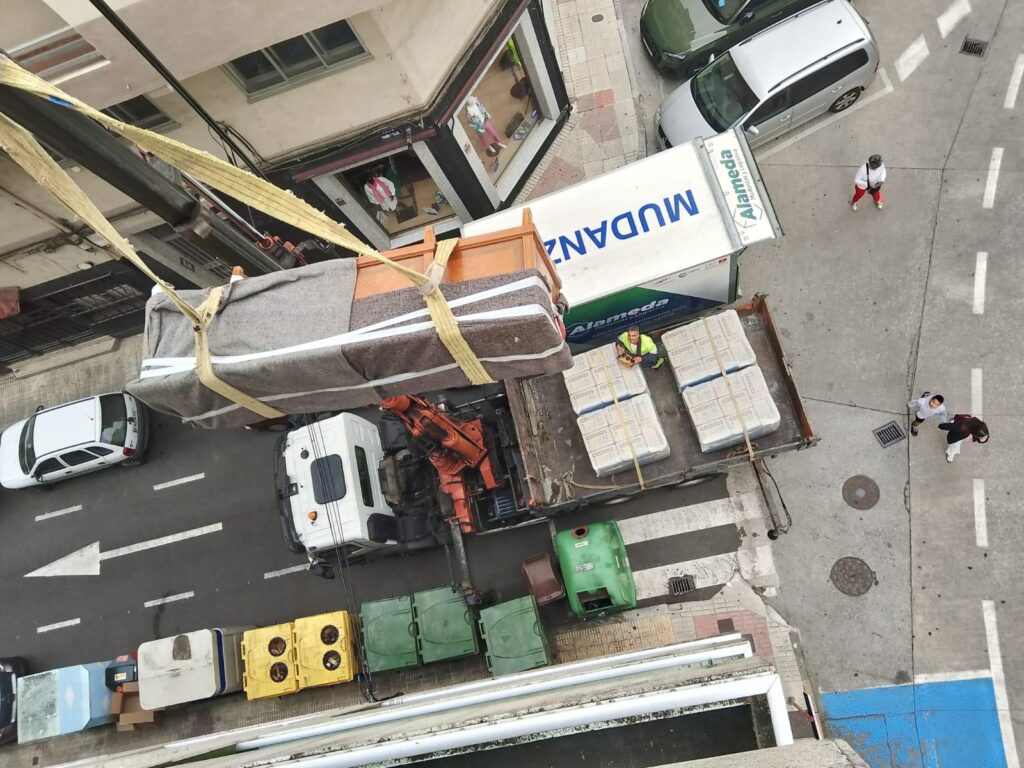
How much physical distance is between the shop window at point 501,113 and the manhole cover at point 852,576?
10.7 metres

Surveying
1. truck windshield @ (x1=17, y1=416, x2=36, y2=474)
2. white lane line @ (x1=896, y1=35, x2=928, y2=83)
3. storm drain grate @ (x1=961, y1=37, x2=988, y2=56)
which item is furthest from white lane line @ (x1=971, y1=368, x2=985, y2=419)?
truck windshield @ (x1=17, y1=416, x2=36, y2=474)

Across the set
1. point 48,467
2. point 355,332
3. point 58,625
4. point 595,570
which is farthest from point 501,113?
point 58,625

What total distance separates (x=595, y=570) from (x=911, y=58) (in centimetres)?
1382

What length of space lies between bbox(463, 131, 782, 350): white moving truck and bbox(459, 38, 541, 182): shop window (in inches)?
120

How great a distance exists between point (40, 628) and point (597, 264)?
48.1 ft

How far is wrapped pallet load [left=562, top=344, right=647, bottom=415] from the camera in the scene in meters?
10.5

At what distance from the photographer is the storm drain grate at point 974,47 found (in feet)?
45.7

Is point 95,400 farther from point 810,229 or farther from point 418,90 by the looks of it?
point 810,229

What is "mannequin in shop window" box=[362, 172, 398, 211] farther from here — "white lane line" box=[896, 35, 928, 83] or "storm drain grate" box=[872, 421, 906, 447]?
"white lane line" box=[896, 35, 928, 83]

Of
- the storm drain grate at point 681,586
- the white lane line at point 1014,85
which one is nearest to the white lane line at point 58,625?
the storm drain grate at point 681,586

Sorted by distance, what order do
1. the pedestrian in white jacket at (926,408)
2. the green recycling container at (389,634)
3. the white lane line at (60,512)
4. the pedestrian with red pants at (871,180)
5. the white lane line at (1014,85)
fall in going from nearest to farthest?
the pedestrian in white jacket at (926,408), the green recycling container at (389,634), the pedestrian with red pants at (871,180), the white lane line at (1014,85), the white lane line at (60,512)

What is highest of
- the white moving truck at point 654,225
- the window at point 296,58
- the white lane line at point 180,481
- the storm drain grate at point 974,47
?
the storm drain grate at point 974,47

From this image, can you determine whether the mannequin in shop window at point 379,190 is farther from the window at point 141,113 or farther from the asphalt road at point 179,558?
the asphalt road at point 179,558

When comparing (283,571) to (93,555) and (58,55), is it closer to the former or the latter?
(93,555)
